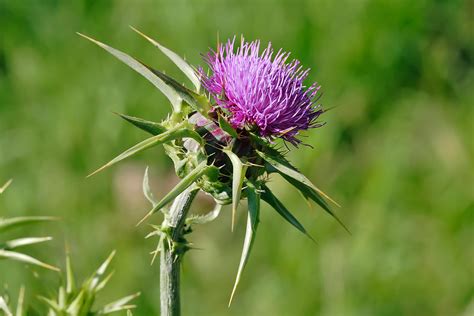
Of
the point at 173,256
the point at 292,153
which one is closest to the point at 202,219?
the point at 173,256

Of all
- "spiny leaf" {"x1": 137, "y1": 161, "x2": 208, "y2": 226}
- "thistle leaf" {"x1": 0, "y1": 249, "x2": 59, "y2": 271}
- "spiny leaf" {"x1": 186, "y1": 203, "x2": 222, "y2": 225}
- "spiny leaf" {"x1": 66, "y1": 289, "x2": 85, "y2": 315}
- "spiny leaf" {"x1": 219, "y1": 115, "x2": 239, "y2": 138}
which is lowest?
"spiny leaf" {"x1": 66, "y1": 289, "x2": 85, "y2": 315}

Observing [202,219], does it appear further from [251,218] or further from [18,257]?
[18,257]

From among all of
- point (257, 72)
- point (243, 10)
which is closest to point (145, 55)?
point (243, 10)

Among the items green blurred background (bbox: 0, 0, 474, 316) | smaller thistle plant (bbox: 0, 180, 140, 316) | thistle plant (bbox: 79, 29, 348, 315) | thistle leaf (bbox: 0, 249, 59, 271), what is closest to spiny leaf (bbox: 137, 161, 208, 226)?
thistle plant (bbox: 79, 29, 348, 315)

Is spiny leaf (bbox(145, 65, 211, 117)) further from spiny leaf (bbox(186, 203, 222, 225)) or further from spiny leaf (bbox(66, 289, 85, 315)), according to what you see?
spiny leaf (bbox(66, 289, 85, 315))

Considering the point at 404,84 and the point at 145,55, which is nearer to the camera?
the point at 145,55

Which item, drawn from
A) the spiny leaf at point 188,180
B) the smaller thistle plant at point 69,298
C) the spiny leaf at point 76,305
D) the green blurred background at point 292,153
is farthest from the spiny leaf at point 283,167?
the green blurred background at point 292,153

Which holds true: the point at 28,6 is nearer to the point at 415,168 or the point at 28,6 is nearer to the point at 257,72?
the point at 415,168
